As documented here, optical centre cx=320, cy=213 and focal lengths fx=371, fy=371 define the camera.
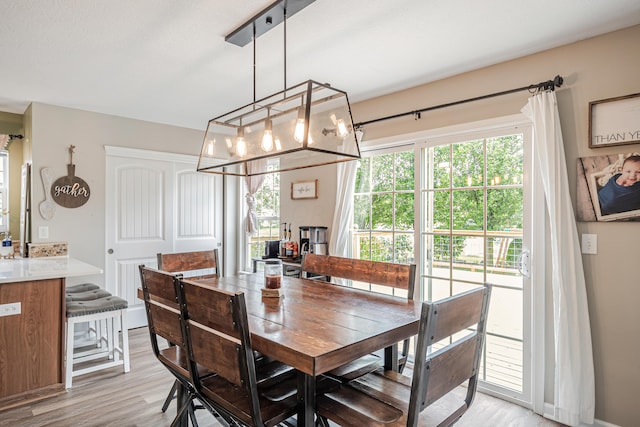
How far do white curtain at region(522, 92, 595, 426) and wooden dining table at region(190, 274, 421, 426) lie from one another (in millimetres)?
977

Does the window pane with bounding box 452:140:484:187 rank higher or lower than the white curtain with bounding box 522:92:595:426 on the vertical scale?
higher

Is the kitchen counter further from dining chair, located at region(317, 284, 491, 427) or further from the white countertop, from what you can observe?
dining chair, located at region(317, 284, 491, 427)

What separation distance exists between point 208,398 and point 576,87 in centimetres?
271

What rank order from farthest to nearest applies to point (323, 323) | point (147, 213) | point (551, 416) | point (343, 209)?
point (147, 213) → point (343, 209) → point (551, 416) → point (323, 323)

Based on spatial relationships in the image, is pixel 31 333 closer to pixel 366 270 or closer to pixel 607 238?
pixel 366 270

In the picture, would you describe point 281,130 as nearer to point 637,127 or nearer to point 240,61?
point 240,61

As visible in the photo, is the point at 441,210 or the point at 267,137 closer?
the point at 267,137

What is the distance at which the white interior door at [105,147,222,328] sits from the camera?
4.12 meters

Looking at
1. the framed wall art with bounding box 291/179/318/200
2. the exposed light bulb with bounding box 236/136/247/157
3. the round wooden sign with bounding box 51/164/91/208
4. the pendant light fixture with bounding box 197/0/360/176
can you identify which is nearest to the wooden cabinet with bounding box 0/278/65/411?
the round wooden sign with bounding box 51/164/91/208

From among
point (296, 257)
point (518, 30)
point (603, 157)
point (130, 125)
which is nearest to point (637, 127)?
point (603, 157)

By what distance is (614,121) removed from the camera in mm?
2162

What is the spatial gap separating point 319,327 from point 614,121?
2081 millimetres

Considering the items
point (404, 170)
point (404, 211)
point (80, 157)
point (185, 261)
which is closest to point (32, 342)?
point (185, 261)

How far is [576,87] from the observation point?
7.59 feet
